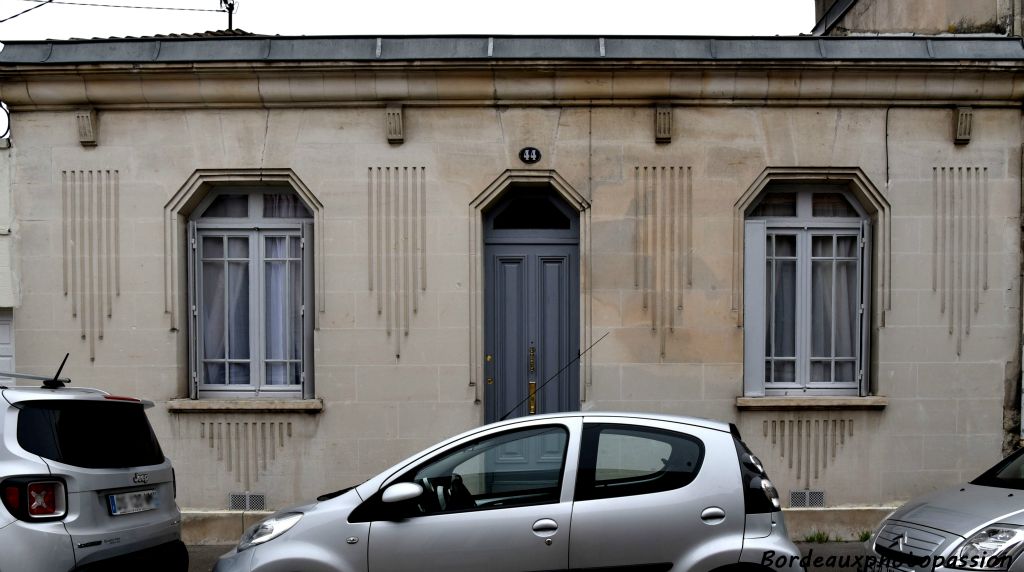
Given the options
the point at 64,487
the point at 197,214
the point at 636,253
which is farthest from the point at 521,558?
the point at 197,214

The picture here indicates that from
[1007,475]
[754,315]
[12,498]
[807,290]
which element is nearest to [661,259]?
[754,315]

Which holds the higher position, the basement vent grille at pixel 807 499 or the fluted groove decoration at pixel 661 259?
the fluted groove decoration at pixel 661 259

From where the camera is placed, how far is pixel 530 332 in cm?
871

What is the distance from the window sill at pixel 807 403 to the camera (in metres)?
8.29

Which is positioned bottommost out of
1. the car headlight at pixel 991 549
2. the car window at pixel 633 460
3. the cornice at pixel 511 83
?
the car headlight at pixel 991 549

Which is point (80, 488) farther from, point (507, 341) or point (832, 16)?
point (832, 16)

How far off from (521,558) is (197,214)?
214 inches

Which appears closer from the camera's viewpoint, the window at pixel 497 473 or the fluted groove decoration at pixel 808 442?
the window at pixel 497 473

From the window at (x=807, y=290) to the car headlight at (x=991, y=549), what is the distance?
3.15m

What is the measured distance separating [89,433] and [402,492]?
2.03 metres

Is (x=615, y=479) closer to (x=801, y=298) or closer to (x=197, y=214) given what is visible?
(x=801, y=298)

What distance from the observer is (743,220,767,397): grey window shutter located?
8.58 meters

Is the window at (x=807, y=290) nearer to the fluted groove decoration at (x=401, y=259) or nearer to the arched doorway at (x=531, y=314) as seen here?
the arched doorway at (x=531, y=314)

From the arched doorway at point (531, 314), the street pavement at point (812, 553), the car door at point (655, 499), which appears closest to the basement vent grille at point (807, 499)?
the street pavement at point (812, 553)
